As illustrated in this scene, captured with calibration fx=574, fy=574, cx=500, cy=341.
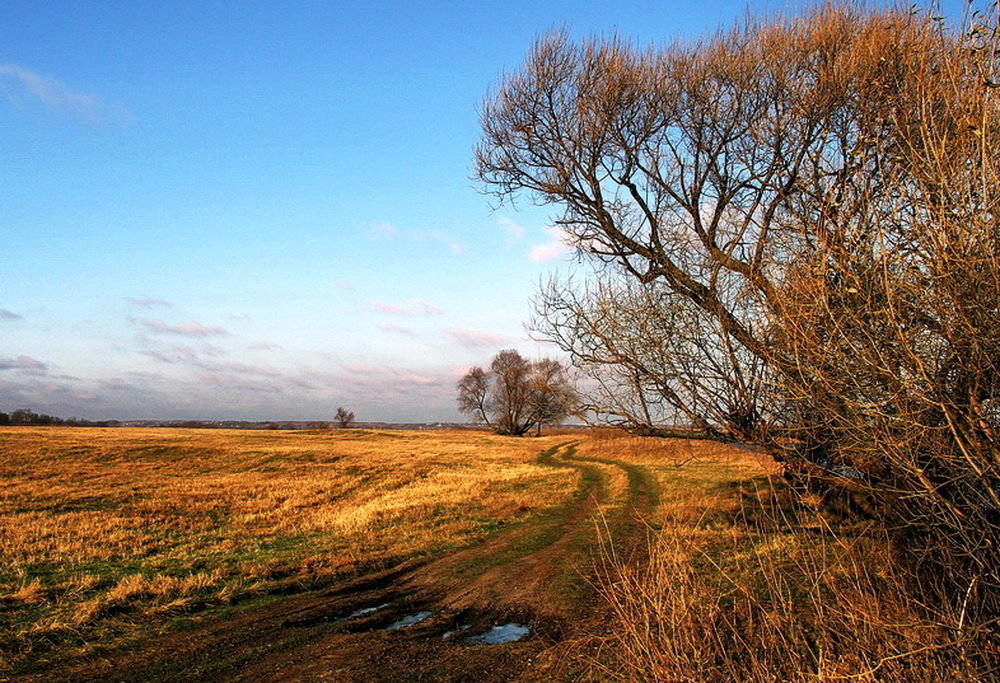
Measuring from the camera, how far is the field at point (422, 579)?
5270 mm

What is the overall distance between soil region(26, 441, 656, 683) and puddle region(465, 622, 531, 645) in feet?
0.27

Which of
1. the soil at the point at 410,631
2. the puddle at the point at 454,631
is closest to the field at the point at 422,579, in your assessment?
the soil at the point at 410,631

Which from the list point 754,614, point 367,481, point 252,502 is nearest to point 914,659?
point 754,614

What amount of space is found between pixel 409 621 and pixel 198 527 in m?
11.2

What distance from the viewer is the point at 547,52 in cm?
1218

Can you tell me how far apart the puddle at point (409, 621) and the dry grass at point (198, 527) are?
3.11 meters

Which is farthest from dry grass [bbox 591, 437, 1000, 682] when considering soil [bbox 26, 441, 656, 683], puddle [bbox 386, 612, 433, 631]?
puddle [bbox 386, 612, 433, 631]

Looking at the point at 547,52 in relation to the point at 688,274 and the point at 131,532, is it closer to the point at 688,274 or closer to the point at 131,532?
the point at 688,274

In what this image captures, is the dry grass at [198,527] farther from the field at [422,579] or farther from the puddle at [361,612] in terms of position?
the puddle at [361,612]

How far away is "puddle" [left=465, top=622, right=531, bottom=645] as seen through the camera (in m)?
7.67

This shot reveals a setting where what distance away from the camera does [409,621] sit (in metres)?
8.60

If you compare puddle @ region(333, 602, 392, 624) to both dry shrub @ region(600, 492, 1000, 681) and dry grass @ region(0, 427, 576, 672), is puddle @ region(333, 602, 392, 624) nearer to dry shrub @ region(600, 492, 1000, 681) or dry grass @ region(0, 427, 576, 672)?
dry grass @ region(0, 427, 576, 672)

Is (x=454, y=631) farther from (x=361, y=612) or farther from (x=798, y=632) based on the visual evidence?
(x=798, y=632)

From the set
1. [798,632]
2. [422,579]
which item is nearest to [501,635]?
[422,579]
